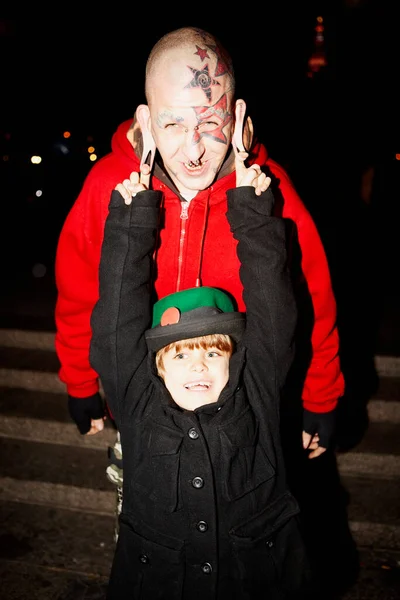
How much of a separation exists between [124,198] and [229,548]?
121 centimetres

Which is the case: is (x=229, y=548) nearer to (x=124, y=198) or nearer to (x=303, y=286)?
(x=303, y=286)

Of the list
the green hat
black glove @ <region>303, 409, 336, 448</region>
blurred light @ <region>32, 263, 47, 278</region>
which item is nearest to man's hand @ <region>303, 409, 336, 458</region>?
black glove @ <region>303, 409, 336, 448</region>

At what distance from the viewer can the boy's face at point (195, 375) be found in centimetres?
168

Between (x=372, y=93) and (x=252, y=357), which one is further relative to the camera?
(x=372, y=93)

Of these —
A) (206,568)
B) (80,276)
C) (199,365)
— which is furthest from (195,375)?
(80,276)

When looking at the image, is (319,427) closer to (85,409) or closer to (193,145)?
(85,409)

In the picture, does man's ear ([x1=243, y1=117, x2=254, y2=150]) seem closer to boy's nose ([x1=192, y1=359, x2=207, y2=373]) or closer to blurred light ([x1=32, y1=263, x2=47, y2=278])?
boy's nose ([x1=192, y1=359, x2=207, y2=373])

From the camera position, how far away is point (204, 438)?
65.3 inches

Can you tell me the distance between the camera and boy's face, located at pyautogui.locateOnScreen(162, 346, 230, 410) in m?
1.68

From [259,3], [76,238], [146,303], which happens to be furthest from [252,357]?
[259,3]

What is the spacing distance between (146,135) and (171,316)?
0.66m

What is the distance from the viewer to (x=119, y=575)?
1.78 metres

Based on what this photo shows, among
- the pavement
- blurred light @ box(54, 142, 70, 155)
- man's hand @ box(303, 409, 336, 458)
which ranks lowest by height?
the pavement

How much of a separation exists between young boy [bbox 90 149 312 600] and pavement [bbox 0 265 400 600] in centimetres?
137
